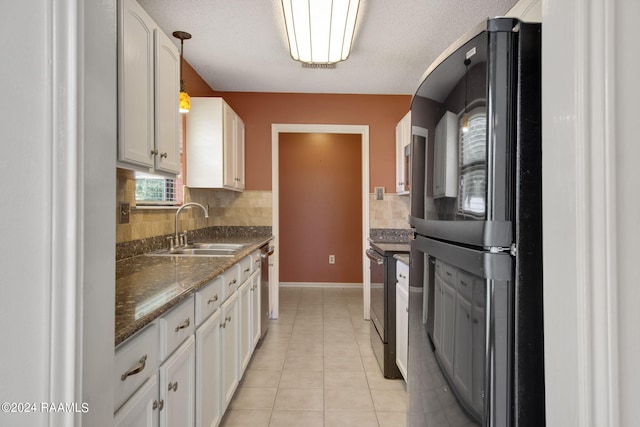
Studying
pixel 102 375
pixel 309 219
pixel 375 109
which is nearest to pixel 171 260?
pixel 102 375

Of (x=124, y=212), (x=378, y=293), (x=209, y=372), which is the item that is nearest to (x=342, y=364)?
(x=378, y=293)

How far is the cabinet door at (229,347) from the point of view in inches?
72.1

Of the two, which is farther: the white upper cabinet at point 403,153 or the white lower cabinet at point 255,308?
the white upper cabinet at point 403,153

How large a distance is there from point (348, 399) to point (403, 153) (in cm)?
241

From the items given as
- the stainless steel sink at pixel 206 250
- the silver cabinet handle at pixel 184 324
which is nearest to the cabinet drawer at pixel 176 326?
the silver cabinet handle at pixel 184 324

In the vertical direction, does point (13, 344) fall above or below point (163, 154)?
below

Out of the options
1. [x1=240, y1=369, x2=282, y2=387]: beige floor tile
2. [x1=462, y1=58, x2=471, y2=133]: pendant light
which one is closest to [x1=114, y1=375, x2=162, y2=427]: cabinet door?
[x1=462, y1=58, x2=471, y2=133]: pendant light

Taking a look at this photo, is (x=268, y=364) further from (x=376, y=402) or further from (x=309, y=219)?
(x=309, y=219)

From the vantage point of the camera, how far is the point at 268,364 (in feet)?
8.80

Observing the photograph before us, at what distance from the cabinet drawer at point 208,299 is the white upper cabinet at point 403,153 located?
2.29m

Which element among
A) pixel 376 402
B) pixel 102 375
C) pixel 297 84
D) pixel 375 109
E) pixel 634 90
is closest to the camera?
pixel 634 90

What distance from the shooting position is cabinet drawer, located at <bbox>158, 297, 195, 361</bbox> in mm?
1104

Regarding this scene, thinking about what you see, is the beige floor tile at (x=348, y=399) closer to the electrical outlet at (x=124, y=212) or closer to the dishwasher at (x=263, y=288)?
the dishwasher at (x=263, y=288)

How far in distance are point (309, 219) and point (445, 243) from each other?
14.4 feet
